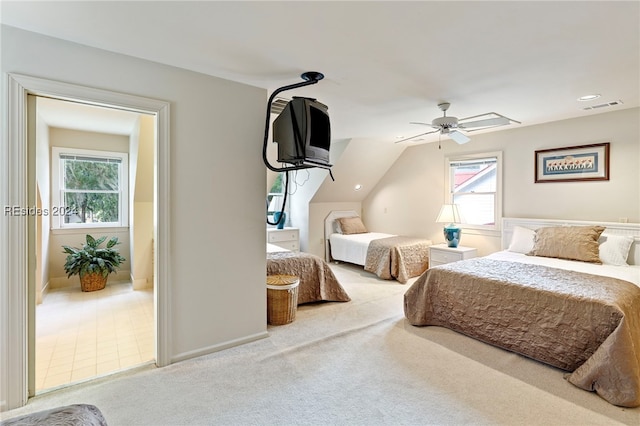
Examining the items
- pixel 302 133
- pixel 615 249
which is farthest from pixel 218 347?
pixel 615 249

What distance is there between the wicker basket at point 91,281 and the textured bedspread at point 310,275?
97.4 inches

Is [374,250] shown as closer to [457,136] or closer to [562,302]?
[457,136]

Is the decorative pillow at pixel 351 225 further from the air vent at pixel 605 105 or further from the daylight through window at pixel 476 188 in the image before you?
the air vent at pixel 605 105

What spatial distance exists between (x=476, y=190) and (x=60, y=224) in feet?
20.6

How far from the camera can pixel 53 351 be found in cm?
267

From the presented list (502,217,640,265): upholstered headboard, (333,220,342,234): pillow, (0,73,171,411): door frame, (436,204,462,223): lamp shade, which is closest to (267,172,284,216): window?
(333,220,342,234): pillow

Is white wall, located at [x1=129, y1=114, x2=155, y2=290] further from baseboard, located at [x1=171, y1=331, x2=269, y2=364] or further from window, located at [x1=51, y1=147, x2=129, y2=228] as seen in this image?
baseboard, located at [x1=171, y1=331, x2=269, y2=364]

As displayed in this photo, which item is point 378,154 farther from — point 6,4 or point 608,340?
point 6,4

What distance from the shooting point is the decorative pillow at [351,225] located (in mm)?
6195

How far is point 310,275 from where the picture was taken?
3.85m

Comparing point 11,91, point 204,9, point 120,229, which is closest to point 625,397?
point 204,9

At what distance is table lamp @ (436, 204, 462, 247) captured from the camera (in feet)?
15.7

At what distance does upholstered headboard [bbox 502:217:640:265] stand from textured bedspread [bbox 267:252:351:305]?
2512 millimetres

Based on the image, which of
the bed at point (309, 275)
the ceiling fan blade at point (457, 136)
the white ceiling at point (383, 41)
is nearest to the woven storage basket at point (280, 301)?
the bed at point (309, 275)
